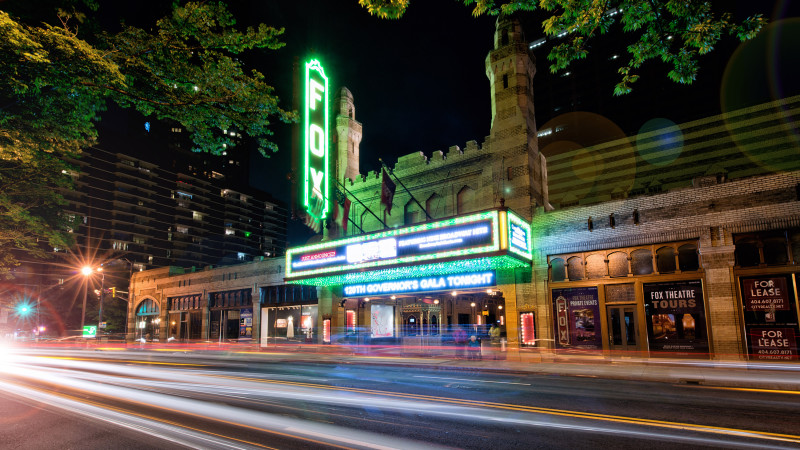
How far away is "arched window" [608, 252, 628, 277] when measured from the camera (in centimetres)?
2006

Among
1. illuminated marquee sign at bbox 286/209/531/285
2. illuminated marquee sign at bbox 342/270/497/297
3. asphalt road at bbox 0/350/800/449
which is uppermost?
illuminated marquee sign at bbox 286/209/531/285

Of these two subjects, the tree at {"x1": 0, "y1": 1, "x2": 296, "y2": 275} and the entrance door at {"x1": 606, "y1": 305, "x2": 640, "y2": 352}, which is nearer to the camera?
the tree at {"x1": 0, "y1": 1, "x2": 296, "y2": 275}

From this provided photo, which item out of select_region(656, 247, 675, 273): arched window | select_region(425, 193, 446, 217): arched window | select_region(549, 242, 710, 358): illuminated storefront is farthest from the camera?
select_region(425, 193, 446, 217): arched window

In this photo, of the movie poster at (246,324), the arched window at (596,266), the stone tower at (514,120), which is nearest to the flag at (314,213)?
the stone tower at (514,120)

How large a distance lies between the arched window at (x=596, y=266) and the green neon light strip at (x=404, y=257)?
5363mm

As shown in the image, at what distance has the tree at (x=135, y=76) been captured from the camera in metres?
7.72

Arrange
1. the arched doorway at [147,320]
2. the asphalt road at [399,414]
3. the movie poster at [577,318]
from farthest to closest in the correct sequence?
the arched doorway at [147,320] < the movie poster at [577,318] < the asphalt road at [399,414]

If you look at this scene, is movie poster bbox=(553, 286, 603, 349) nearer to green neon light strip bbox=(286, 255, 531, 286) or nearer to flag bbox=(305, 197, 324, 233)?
green neon light strip bbox=(286, 255, 531, 286)

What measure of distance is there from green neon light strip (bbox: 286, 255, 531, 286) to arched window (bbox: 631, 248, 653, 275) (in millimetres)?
4885

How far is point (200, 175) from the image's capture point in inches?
5157

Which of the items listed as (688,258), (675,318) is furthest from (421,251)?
(688,258)

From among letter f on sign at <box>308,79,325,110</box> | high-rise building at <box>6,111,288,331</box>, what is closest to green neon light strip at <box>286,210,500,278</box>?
letter f on sign at <box>308,79,325,110</box>

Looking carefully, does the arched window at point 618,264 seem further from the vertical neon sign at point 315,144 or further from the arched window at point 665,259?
the vertical neon sign at point 315,144

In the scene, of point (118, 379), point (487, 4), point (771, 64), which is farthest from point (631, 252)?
point (771, 64)
